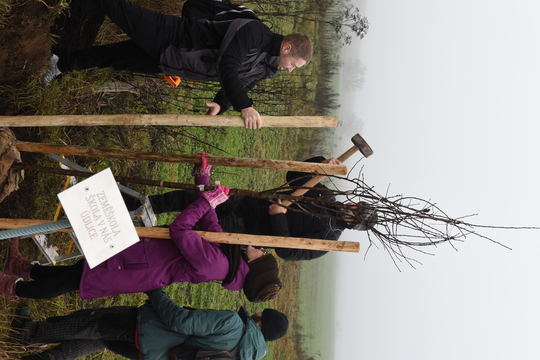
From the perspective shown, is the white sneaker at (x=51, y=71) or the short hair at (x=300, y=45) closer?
the short hair at (x=300, y=45)

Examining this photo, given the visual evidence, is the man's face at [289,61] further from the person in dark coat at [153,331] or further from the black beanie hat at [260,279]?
the person in dark coat at [153,331]

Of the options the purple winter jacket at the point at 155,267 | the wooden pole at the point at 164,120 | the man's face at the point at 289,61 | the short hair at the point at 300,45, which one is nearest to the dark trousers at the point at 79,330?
the purple winter jacket at the point at 155,267

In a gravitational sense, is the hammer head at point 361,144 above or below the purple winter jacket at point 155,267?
above

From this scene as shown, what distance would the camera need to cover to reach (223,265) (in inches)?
107

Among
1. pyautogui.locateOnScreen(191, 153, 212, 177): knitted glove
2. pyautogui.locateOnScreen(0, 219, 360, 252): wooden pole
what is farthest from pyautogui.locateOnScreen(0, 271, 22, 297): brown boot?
pyautogui.locateOnScreen(191, 153, 212, 177): knitted glove

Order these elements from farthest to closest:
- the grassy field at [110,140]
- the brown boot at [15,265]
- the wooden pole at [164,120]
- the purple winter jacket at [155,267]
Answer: the grassy field at [110,140] → the brown boot at [15,265] → the purple winter jacket at [155,267] → the wooden pole at [164,120]

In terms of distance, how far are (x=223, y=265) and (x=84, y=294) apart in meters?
0.96

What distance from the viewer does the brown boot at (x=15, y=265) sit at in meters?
3.10

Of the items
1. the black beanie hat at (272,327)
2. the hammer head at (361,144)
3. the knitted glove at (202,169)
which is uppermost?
the hammer head at (361,144)

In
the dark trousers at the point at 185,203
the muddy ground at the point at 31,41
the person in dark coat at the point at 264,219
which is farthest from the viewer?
the dark trousers at the point at 185,203

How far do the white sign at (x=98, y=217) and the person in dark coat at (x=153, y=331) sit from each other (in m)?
1.05

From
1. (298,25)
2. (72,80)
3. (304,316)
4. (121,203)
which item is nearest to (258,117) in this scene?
(121,203)

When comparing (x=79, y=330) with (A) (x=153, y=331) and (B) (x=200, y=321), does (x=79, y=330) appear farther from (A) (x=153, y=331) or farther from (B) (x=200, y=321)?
(B) (x=200, y=321)

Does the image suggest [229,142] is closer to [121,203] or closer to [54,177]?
[54,177]
